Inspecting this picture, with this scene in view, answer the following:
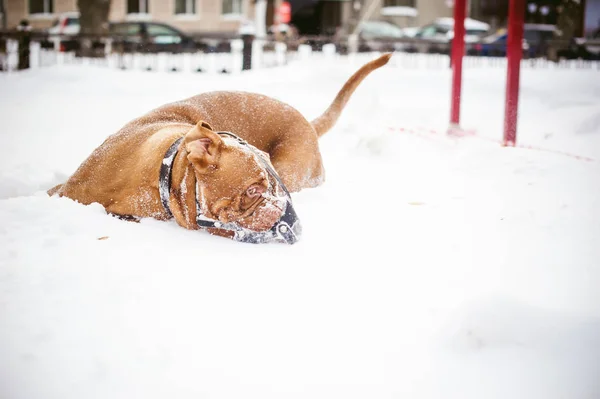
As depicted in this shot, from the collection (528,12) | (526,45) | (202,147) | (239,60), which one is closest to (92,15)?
(239,60)

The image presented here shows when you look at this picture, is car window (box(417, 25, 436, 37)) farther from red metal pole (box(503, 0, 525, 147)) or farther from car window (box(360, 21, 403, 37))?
red metal pole (box(503, 0, 525, 147))

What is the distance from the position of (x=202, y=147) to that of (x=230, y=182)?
0.18 metres

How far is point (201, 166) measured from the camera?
6.88 ft

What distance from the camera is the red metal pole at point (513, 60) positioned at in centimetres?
460

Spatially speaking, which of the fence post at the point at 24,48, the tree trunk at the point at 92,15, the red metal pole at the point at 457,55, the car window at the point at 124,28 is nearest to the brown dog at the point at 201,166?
the red metal pole at the point at 457,55

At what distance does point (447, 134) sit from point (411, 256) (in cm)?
393

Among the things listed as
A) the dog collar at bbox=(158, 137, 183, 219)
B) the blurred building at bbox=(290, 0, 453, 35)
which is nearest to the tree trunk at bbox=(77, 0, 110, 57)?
the blurred building at bbox=(290, 0, 453, 35)

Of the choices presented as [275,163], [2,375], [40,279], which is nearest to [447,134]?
[275,163]

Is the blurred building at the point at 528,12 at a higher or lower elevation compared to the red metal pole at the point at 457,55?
→ higher

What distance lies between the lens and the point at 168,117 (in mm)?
3000

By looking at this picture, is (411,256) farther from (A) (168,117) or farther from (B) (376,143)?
(B) (376,143)

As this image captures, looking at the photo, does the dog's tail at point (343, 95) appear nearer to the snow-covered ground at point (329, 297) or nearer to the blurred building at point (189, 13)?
the snow-covered ground at point (329, 297)

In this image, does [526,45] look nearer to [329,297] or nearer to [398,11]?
[398,11]

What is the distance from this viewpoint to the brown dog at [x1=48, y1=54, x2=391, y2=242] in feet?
6.98
